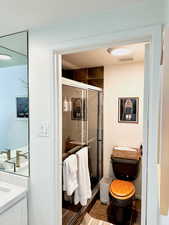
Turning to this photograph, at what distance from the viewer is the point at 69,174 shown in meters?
1.77

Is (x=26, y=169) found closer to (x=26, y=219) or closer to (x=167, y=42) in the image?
(x=26, y=219)

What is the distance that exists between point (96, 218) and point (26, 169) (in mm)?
1295

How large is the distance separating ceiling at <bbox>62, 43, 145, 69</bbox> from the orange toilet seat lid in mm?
1846

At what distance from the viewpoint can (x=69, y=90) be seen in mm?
1867

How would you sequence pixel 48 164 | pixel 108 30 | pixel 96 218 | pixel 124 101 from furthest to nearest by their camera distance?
pixel 124 101 → pixel 96 218 → pixel 48 164 → pixel 108 30

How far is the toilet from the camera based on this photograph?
6.55ft

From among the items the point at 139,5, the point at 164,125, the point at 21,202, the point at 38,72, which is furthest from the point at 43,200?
the point at 139,5

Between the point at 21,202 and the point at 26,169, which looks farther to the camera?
the point at 26,169

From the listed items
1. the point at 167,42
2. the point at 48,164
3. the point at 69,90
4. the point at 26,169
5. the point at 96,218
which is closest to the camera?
the point at 167,42

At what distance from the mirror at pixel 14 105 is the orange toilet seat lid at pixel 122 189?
1.19m

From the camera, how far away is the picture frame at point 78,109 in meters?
2.04

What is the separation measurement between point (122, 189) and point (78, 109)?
4.08ft

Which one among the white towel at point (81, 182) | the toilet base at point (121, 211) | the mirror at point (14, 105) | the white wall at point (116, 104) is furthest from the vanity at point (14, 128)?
the white wall at point (116, 104)

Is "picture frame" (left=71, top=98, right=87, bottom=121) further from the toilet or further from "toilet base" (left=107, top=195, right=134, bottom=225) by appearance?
"toilet base" (left=107, top=195, right=134, bottom=225)
